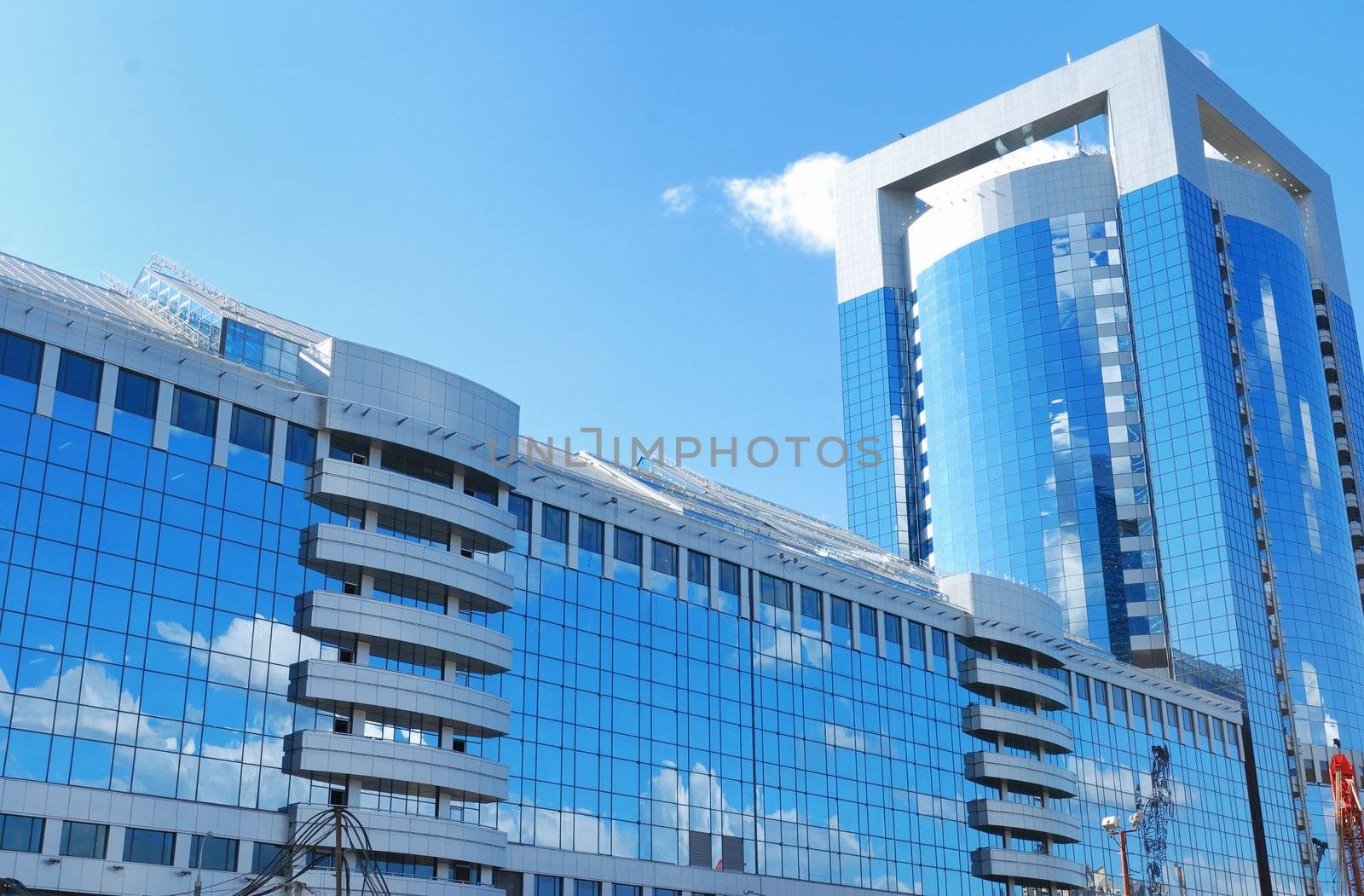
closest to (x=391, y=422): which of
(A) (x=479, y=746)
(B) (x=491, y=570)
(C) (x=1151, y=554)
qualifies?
(B) (x=491, y=570)

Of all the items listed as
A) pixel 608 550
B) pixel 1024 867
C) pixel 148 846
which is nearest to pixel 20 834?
pixel 148 846

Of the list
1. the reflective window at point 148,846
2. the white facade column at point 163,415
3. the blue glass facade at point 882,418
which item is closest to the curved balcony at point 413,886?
the reflective window at point 148,846

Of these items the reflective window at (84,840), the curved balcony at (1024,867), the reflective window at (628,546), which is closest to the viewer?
the reflective window at (84,840)

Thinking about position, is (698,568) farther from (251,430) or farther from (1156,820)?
(1156,820)

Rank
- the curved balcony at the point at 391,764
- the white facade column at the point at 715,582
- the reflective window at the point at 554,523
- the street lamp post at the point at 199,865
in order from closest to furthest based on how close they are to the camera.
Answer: the street lamp post at the point at 199,865 < the curved balcony at the point at 391,764 < the reflective window at the point at 554,523 < the white facade column at the point at 715,582

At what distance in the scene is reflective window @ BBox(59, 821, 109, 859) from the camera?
5953 cm

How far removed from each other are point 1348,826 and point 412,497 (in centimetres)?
9947

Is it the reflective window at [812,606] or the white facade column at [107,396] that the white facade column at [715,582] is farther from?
the white facade column at [107,396]

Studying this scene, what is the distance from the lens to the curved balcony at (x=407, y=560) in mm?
71625

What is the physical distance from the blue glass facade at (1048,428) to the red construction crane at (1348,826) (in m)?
21.9

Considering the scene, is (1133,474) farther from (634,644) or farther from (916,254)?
(634,644)

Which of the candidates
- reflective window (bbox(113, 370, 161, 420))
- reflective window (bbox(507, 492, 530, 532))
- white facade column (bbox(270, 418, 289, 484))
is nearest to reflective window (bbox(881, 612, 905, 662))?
reflective window (bbox(507, 492, 530, 532))

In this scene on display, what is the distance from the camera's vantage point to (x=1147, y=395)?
154500mm

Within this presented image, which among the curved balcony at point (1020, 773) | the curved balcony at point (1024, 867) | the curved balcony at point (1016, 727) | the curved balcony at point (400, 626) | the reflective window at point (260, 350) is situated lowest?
the curved balcony at point (1024, 867)
